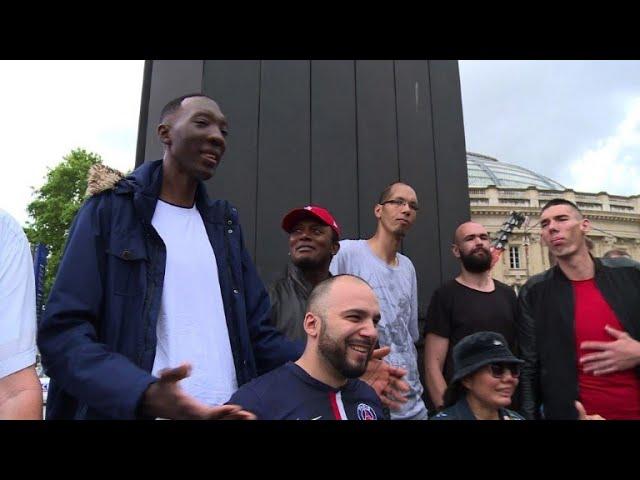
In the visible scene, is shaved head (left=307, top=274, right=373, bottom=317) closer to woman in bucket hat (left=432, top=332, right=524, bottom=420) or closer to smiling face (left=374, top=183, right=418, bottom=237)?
woman in bucket hat (left=432, top=332, right=524, bottom=420)

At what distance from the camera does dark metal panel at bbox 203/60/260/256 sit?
14.6 feet

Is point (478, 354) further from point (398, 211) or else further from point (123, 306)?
point (123, 306)

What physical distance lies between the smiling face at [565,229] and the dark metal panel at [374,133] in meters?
1.80

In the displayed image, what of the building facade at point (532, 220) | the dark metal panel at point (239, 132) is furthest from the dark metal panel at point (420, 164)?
the building facade at point (532, 220)

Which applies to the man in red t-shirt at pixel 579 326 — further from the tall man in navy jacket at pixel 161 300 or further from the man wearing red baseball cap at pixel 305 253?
the tall man in navy jacket at pixel 161 300

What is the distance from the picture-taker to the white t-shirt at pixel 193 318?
1.88 metres

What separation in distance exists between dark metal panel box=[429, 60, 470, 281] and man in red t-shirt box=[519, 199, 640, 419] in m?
1.71

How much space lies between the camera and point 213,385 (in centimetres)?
192

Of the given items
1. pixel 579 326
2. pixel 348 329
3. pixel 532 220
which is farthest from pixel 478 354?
pixel 532 220

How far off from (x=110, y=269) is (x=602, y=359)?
2419 millimetres

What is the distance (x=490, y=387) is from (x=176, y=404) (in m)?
1.81

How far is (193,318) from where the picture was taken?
1943mm
